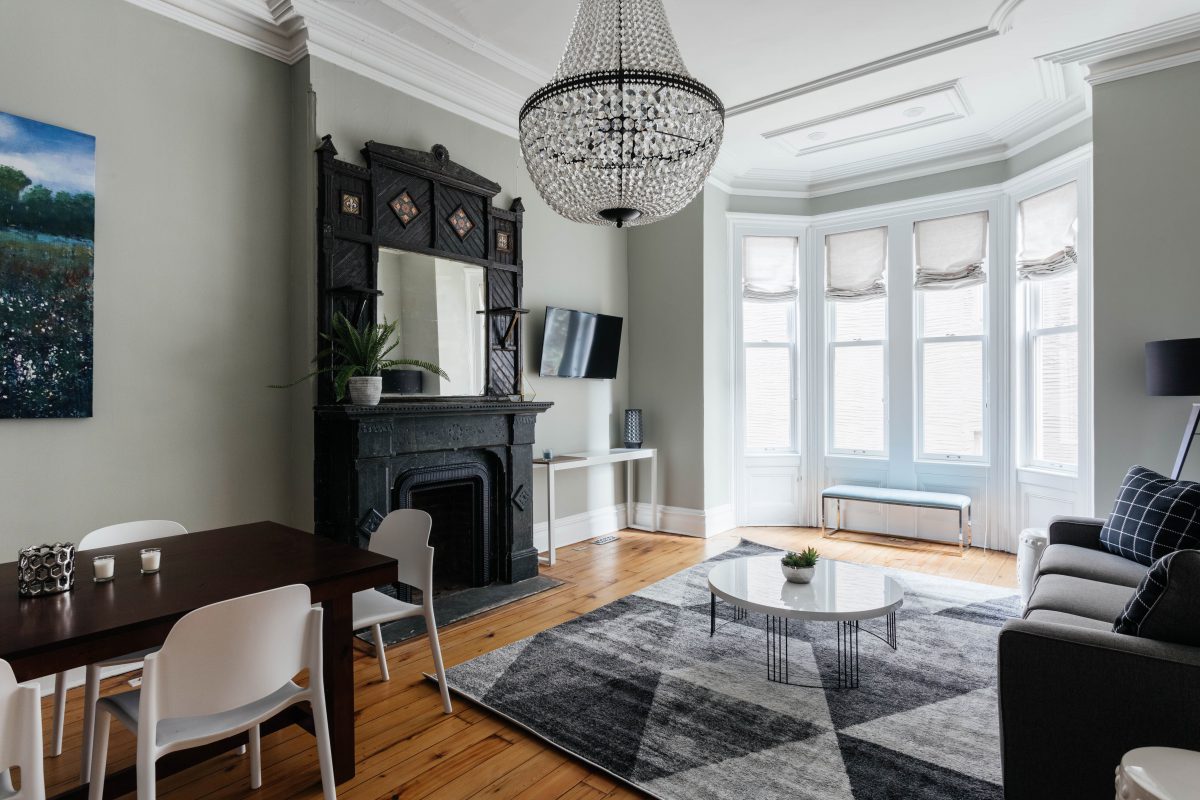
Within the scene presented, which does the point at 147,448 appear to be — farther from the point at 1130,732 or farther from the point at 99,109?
the point at 1130,732

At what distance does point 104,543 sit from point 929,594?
430 cm

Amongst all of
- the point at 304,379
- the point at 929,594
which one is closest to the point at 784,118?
the point at 929,594

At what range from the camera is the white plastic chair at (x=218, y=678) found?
149 centimetres

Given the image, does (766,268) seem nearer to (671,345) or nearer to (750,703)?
(671,345)

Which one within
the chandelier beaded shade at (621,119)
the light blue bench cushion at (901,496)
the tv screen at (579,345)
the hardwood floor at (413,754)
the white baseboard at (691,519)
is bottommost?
the hardwood floor at (413,754)

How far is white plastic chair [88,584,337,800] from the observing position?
4.89 feet

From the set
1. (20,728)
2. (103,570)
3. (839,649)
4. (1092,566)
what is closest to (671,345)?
(839,649)

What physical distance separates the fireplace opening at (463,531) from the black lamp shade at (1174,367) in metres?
3.70

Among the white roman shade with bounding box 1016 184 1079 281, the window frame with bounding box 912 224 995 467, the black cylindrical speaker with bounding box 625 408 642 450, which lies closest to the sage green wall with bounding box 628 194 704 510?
the black cylindrical speaker with bounding box 625 408 642 450

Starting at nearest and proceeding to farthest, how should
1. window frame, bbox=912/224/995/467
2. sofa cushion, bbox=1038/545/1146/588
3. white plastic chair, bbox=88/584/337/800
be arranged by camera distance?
white plastic chair, bbox=88/584/337/800 < sofa cushion, bbox=1038/545/1146/588 < window frame, bbox=912/224/995/467

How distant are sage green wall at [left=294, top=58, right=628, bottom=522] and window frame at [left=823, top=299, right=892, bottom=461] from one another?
6.09ft

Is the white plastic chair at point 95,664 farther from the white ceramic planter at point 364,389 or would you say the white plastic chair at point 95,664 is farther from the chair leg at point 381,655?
the white ceramic planter at point 364,389

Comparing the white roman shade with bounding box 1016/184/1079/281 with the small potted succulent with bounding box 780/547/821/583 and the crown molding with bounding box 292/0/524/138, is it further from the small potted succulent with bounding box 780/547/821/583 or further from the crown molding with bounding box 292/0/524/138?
the crown molding with bounding box 292/0/524/138

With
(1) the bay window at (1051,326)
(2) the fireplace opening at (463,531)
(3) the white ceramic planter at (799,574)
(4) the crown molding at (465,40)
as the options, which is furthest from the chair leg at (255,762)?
(1) the bay window at (1051,326)
